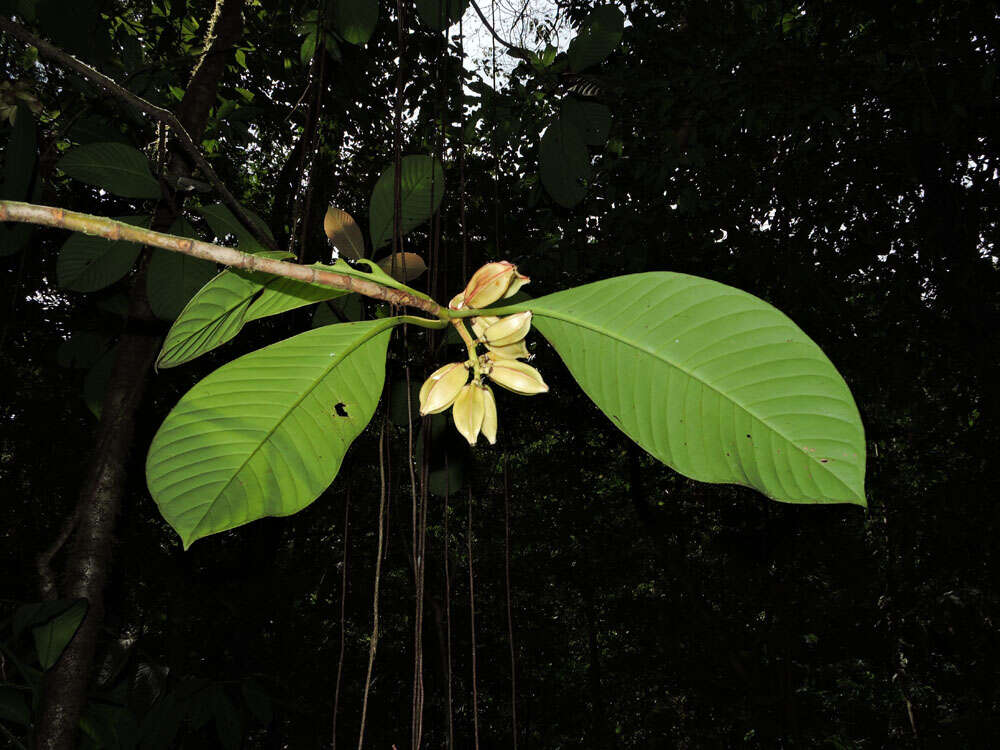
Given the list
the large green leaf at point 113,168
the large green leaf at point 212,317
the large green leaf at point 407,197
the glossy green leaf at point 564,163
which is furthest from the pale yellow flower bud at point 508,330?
the large green leaf at point 113,168

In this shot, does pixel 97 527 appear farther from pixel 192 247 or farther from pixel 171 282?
pixel 192 247

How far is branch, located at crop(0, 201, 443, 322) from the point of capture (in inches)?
6.4

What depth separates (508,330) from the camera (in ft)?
1.01

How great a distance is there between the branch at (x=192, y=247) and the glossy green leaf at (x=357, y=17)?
1.81ft

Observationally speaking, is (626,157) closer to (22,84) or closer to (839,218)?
(839,218)

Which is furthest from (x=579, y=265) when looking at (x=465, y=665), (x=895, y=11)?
(x=465, y=665)

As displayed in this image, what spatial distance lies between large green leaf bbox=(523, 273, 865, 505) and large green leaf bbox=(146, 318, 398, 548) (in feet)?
0.37

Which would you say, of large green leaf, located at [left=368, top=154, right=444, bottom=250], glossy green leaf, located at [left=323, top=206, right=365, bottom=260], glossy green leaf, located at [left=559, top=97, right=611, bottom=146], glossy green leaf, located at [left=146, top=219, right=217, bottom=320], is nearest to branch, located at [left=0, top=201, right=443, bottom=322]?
glossy green leaf, located at [left=323, top=206, right=365, bottom=260]

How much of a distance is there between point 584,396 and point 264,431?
2.96 meters

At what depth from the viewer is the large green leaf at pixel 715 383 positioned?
0.25m

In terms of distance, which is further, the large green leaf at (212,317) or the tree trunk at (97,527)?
the tree trunk at (97,527)

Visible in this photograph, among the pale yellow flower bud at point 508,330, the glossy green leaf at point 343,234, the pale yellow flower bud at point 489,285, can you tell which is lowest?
the pale yellow flower bud at point 508,330

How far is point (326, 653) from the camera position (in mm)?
4695

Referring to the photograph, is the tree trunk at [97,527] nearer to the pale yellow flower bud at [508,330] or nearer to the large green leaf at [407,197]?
the large green leaf at [407,197]
